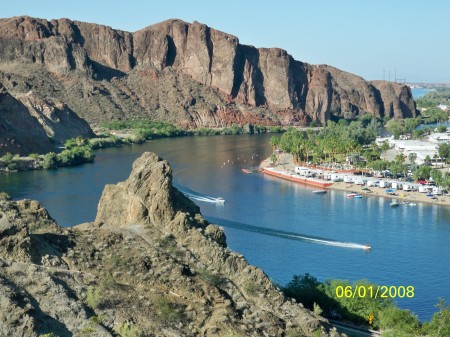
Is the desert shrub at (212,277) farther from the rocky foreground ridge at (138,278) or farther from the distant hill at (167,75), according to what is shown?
the distant hill at (167,75)

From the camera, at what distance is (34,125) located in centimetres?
11375

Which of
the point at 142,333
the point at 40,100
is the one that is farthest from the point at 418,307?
the point at 40,100

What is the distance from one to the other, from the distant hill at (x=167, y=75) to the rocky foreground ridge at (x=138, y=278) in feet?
447

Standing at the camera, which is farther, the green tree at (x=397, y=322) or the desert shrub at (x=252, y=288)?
the green tree at (x=397, y=322)

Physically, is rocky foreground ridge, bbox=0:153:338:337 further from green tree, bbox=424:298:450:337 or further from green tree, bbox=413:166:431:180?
green tree, bbox=413:166:431:180

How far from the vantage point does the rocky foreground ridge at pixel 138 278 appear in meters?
21.4

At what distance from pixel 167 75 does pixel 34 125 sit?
76.8 m

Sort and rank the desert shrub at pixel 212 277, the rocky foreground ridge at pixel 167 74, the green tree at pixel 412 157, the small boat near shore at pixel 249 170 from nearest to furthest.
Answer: the desert shrub at pixel 212 277, the small boat near shore at pixel 249 170, the green tree at pixel 412 157, the rocky foreground ridge at pixel 167 74

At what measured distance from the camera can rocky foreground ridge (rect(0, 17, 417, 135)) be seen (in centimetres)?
17138

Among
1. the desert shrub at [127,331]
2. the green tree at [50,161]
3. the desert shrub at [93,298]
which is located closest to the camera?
the desert shrub at [127,331]

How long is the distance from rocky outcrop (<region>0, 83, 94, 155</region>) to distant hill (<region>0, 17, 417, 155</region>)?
104 ft

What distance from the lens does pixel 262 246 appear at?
5469 centimetres

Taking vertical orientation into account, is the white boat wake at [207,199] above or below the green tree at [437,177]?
below

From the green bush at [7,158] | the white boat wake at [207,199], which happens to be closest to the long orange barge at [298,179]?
the white boat wake at [207,199]
